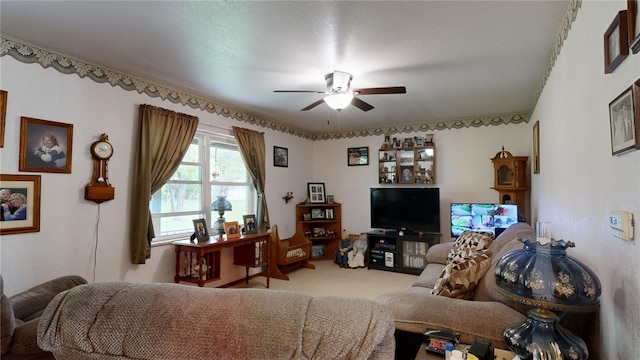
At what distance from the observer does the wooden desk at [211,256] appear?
3.29m

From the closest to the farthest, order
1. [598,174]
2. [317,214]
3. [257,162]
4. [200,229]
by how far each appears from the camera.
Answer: [598,174]
[200,229]
[257,162]
[317,214]

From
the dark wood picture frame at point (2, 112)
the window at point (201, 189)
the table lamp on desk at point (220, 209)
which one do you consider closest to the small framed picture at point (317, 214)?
the window at point (201, 189)

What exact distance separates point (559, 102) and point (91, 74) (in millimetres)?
3867

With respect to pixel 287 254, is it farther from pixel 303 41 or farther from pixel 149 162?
pixel 303 41

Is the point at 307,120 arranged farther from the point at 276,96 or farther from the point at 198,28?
the point at 198,28

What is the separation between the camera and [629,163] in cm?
101

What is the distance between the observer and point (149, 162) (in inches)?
123

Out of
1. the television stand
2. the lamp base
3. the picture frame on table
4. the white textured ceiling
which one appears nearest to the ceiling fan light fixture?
the white textured ceiling

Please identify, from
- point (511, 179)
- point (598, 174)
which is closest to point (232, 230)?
point (598, 174)

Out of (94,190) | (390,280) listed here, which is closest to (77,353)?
(94,190)

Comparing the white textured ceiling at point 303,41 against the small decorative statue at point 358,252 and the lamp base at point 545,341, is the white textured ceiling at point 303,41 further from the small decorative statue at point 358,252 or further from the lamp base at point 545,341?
the small decorative statue at point 358,252

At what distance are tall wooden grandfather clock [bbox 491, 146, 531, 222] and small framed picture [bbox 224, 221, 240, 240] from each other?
3.58 m

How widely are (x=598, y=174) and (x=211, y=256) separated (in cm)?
357

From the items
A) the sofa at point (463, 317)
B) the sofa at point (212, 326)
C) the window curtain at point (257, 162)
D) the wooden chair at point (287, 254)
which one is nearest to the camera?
the sofa at point (212, 326)
